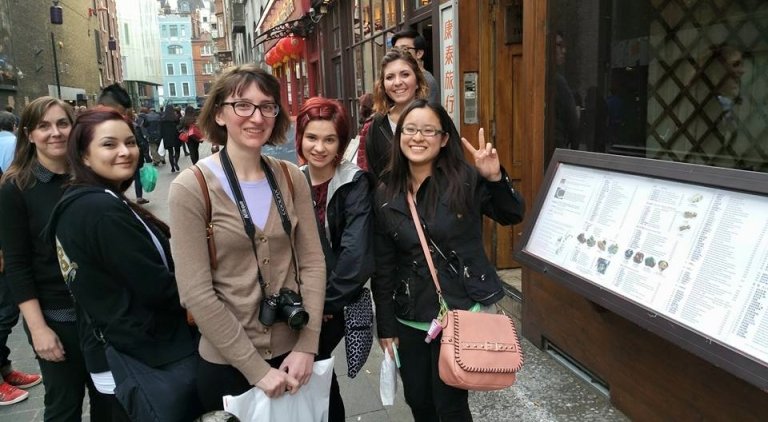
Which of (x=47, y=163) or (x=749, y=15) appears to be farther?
(x=749, y=15)

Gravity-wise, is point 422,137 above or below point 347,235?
above

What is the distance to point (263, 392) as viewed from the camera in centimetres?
193

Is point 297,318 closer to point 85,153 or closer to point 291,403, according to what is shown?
point 291,403

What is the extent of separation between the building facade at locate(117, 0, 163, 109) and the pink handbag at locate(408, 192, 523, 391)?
192ft

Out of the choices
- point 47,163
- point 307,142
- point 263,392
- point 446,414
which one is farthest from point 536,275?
point 47,163

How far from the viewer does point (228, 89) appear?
195 centimetres

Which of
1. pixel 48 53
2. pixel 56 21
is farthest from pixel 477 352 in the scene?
pixel 48 53

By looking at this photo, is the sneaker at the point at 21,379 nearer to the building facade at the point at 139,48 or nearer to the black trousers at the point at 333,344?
the black trousers at the point at 333,344

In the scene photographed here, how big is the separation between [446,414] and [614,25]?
248 centimetres

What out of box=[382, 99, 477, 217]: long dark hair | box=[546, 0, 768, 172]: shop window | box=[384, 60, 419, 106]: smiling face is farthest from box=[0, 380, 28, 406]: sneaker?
box=[546, 0, 768, 172]: shop window

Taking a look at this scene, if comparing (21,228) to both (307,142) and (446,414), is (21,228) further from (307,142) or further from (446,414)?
(446,414)

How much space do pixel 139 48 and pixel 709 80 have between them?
6535cm

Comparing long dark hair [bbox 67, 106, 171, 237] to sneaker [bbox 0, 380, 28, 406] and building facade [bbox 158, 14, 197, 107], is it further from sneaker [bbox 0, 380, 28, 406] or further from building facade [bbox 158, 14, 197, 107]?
building facade [bbox 158, 14, 197, 107]

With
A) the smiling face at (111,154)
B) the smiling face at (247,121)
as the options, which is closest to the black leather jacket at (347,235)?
the smiling face at (247,121)
